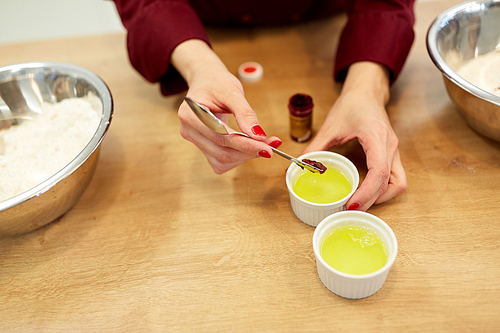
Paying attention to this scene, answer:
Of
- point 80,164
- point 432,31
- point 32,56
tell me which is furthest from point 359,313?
point 32,56

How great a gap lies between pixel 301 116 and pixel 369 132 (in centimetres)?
19

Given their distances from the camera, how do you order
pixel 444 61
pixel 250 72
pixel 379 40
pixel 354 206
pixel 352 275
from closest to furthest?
1. pixel 352 275
2. pixel 354 206
3. pixel 444 61
4. pixel 379 40
5. pixel 250 72

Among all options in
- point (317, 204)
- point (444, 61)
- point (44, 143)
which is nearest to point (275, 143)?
point (317, 204)

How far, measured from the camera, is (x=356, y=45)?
104 centimetres

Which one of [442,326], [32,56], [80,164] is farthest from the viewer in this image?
A: [32,56]

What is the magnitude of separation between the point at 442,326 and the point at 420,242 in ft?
0.56

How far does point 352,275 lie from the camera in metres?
0.64

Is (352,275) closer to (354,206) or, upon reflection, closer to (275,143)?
(354,206)

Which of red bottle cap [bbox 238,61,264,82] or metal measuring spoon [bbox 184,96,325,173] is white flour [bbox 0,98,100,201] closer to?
metal measuring spoon [bbox 184,96,325,173]

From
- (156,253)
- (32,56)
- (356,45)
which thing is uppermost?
(356,45)

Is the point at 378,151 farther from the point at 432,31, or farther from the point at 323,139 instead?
the point at 432,31

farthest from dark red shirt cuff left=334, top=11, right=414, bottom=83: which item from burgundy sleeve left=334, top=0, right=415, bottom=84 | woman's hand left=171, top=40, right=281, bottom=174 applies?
woman's hand left=171, top=40, right=281, bottom=174

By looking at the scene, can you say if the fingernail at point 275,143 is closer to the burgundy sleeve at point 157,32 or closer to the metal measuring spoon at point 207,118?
the metal measuring spoon at point 207,118

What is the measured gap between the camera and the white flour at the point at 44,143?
85cm
